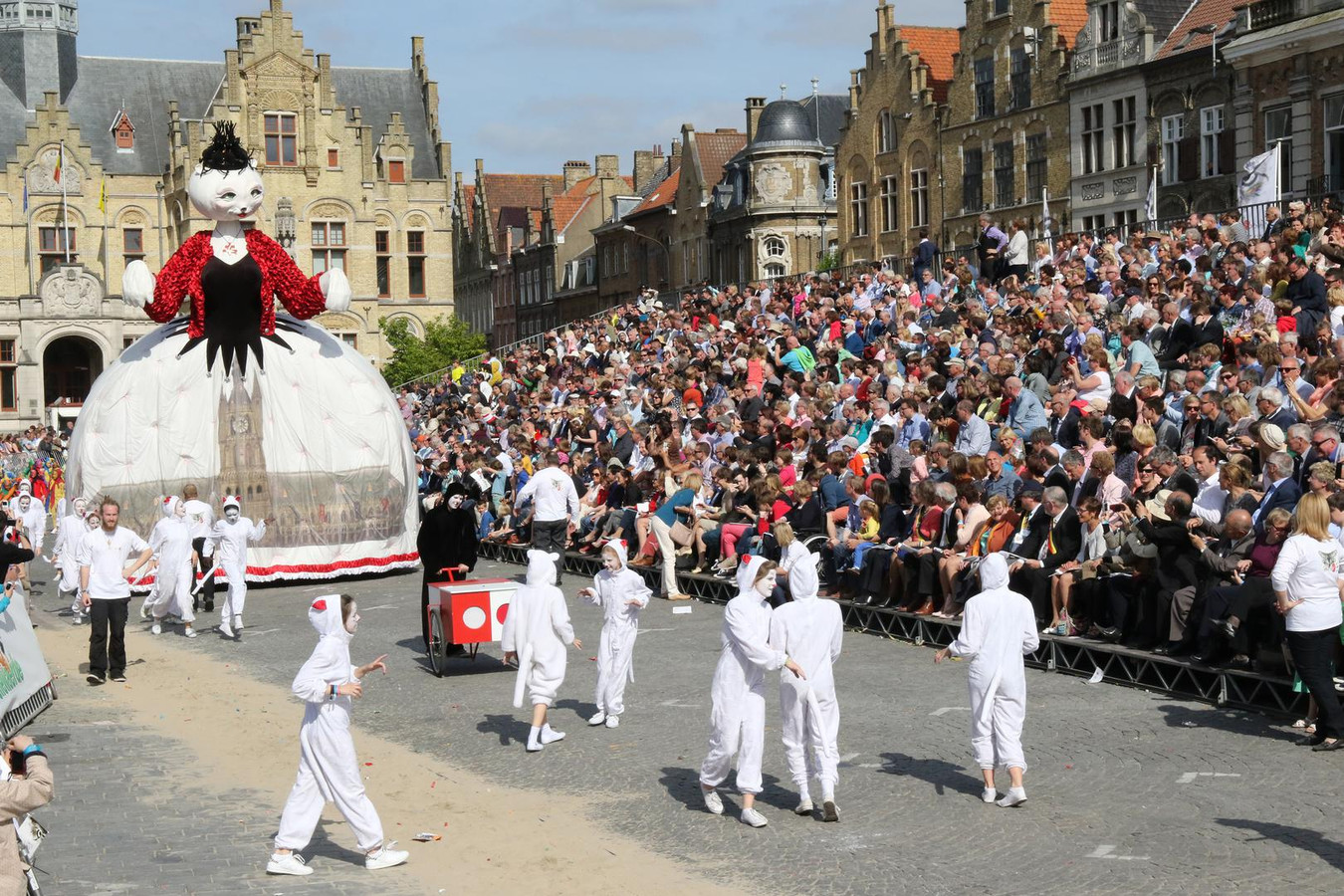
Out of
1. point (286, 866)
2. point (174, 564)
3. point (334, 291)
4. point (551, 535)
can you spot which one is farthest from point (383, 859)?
point (334, 291)

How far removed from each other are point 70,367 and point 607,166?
27.6m

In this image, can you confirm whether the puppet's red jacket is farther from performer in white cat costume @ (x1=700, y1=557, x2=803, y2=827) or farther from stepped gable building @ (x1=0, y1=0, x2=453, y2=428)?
stepped gable building @ (x1=0, y1=0, x2=453, y2=428)

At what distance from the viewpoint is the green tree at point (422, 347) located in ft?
196

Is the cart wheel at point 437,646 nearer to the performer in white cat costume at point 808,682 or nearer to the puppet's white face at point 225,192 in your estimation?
the performer in white cat costume at point 808,682

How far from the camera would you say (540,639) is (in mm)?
12820

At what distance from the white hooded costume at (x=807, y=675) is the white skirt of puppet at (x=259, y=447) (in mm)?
14066

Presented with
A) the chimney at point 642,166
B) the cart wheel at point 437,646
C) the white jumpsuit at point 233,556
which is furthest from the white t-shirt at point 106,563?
the chimney at point 642,166

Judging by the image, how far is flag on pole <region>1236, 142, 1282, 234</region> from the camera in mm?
24797

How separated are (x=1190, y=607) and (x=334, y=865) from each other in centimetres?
740

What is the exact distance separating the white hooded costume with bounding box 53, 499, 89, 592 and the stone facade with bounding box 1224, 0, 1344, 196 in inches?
935

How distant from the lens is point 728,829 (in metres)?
10.1

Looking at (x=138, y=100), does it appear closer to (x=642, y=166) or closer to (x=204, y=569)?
(x=642, y=166)

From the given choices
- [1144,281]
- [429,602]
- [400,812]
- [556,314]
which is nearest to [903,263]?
[1144,281]

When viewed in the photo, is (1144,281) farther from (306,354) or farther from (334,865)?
(334,865)
